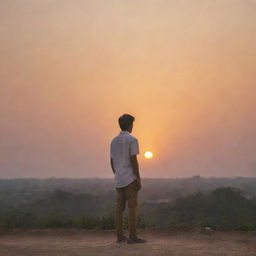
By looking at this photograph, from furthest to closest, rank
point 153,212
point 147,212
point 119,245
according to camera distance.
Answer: point 153,212, point 147,212, point 119,245

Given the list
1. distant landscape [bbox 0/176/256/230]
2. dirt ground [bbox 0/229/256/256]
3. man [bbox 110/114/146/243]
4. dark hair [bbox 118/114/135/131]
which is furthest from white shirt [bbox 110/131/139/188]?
distant landscape [bbox 0/176/256/230]

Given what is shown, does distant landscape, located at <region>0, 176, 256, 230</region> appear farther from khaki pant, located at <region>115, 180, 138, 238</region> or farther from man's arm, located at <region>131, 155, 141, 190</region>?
man's arm, located at <region>131, 155, 141, 190</region>


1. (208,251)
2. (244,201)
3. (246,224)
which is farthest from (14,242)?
(244,201)

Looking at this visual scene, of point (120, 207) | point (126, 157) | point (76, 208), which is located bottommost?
point (76, 208)

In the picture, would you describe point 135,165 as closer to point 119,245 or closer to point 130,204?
point 130,204

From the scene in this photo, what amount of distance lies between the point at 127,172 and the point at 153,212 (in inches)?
1446

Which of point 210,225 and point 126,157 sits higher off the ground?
point 126,157

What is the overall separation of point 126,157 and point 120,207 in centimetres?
91

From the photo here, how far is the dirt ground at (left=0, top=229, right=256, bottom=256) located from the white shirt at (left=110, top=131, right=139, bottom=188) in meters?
1.13

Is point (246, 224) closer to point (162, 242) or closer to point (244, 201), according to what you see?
point (162, 242)

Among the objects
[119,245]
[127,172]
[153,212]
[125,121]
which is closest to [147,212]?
[153,212]

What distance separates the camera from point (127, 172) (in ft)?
26.7

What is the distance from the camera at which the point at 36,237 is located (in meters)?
10.4

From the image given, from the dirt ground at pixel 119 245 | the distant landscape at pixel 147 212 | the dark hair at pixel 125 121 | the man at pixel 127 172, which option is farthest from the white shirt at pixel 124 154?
the distant landscape at pixel 147 212
